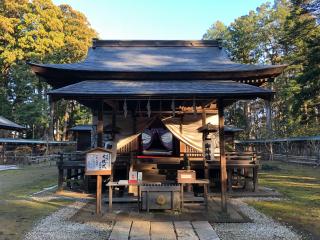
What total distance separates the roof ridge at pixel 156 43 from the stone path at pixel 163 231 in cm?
1005

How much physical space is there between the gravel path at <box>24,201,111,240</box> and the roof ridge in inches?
377

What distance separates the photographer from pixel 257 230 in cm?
664

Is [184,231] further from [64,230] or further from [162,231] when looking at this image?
[64,230]

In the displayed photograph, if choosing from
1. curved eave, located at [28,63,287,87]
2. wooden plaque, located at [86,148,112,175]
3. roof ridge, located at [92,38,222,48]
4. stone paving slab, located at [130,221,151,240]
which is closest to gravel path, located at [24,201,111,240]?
stone paving slab, located at [130,221,151,240]

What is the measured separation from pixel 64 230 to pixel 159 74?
5.99 m

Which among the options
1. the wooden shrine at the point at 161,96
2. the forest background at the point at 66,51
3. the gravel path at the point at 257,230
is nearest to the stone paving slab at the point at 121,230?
the wooden shrine at the point at 161,96

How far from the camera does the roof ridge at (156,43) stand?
49.6 feet

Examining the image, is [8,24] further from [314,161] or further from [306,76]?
[314,161]

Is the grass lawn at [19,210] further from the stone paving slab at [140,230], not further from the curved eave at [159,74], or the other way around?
the curved eave at [159,74]

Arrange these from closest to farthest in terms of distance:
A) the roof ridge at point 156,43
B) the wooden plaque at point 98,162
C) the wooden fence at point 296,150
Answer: the wooden plaque at point 98,162 → the roof ridge at point 156,43 → the wooden fence at point 296,150

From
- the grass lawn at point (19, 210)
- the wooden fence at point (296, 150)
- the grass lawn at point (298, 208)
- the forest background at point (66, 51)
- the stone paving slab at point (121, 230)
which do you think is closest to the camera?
the stone paving slab at point (121, 230)

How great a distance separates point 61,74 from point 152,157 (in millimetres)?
4776

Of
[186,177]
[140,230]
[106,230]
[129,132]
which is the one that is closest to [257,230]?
[186,177]

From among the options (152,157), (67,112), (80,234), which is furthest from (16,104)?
(80,234)
